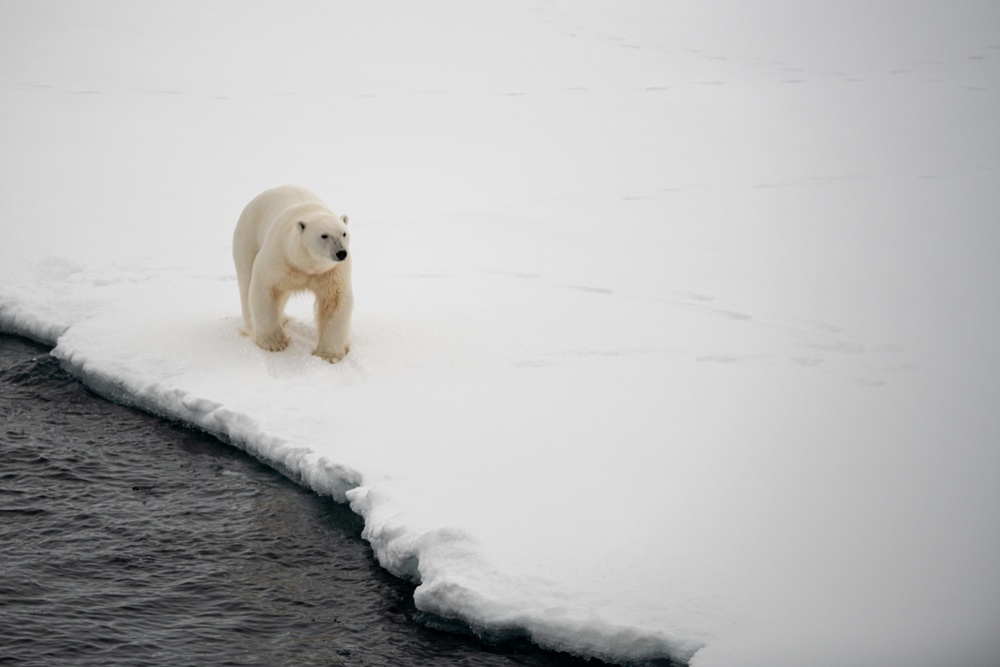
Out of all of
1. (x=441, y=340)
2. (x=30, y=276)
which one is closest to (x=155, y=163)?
(x=30, y=276)

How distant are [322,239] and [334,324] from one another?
65 centimetres

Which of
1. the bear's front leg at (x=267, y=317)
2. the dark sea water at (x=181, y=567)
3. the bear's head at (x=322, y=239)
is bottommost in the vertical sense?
the dark sea water at (x=181, y=567)

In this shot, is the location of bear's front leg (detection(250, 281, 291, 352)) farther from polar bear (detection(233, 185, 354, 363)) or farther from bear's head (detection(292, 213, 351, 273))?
bear's head (detection(292, 213, 351, 273))

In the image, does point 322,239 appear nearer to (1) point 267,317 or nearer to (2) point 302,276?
(2) point 302,276

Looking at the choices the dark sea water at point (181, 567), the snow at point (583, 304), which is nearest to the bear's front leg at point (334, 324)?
the snow at point (583, 304)

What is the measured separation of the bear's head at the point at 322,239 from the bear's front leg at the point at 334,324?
0.30 meters

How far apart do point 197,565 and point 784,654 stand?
2618mm

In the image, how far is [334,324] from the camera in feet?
22.4

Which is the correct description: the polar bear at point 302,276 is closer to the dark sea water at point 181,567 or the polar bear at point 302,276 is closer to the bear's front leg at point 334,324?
the bear's front leg at point 334,324

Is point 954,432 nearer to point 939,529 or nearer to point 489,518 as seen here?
point 939,529

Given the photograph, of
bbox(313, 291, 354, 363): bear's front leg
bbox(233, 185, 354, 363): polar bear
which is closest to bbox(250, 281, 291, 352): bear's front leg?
bbox(233, 185, 354, 363): polar bear

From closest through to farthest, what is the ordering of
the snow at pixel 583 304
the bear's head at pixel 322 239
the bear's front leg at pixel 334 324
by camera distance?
the snow at pixel 583 304 < the bear's head at pixel 322 239 < the bear's front leg at pixel 334 324

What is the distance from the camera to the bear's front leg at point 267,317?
22.4 feet

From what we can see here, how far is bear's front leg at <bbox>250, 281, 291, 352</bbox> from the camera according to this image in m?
6.81
